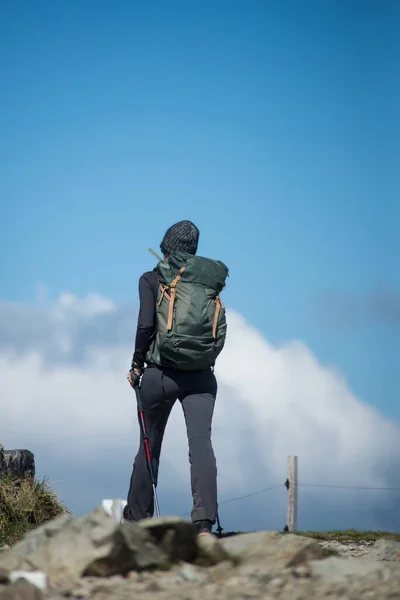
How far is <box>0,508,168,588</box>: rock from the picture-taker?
454 cm

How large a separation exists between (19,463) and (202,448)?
3556 millimetres

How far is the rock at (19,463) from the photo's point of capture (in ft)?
32.3

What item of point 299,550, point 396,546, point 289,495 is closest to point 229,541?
point 299,550

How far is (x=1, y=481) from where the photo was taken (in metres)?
9.45

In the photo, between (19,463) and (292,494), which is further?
(292,494)

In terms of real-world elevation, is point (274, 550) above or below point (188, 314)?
below

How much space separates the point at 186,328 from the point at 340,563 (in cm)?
288

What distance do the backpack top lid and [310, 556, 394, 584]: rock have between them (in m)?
3.15

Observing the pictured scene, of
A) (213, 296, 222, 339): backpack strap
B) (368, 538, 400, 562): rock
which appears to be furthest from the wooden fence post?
(368, 538, 400, 562): rock

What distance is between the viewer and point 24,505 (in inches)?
365

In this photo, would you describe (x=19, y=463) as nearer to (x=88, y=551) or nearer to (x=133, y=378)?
(x=133, y=378)

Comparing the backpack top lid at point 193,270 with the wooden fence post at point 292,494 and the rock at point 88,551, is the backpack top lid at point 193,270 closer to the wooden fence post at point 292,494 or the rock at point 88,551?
the rock at point 88,551

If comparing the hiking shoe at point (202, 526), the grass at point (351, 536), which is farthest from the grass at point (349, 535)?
the hiking shoe at point (202, 526)

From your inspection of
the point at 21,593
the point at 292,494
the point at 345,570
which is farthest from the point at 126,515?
the point at 292,494
